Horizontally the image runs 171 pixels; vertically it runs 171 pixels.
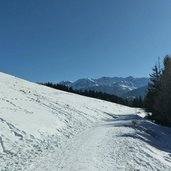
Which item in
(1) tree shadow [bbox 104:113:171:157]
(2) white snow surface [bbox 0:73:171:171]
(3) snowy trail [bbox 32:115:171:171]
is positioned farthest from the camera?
(1) tree shadow [bbox 104:113:171:157]

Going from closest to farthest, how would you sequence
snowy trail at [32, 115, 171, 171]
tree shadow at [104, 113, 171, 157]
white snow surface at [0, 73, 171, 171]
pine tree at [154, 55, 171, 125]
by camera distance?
snowy trail at [32, 115, 171, 171]
white snow surface at [0, 73, 171, 171]
tree shadow at [104, 113, 171, 157]
pine tree at [154, 55, 171, 125]

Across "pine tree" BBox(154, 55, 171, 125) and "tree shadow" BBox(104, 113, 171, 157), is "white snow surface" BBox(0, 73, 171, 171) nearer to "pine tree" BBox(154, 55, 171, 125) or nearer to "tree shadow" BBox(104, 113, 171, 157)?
→ "tree shadow" BBox(104, 113, 171, 157)

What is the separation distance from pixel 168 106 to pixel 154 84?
1217 centimetres

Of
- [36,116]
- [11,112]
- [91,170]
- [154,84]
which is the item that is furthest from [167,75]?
[91,170]

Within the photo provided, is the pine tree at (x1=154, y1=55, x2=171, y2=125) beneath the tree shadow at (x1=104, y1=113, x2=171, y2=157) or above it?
above

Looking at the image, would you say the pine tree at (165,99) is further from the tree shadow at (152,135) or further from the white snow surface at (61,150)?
the white snow surface at (61,150)

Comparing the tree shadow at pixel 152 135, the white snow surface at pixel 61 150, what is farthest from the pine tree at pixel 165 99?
the white snow surface at pixel 61 150

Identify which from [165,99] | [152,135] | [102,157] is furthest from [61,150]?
[165,99]

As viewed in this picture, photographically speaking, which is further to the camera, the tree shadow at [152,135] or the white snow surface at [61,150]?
the tree shadow at [152,135]

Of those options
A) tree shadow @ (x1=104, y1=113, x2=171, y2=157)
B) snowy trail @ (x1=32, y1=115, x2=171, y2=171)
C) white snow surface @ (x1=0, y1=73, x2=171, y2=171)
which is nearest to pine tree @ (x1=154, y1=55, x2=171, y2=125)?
tree shadow @ (x1=104, y1=113, x2=171, y2=157)

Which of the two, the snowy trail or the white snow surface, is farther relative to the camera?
the white snow surface

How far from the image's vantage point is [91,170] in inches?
559

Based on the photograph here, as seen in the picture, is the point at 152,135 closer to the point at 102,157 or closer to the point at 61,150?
the point at 61,150

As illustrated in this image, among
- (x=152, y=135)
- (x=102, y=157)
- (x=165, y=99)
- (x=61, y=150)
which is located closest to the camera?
(x=102, y=157)
